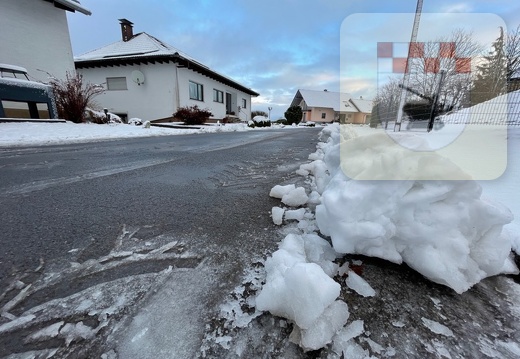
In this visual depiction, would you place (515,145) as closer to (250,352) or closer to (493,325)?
(493,325)

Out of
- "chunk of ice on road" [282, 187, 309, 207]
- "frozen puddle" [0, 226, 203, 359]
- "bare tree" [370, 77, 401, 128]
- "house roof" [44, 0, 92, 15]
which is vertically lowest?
"frozen puddle" [0, 226, 203, 359]

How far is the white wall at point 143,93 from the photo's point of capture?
A: 1295 centimetres

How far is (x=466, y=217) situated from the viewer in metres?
0.86

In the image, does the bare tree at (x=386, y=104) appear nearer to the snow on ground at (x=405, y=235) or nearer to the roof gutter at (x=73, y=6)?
the snow on ground at (x=405, y=235)

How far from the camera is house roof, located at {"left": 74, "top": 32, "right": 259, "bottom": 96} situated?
12.2m

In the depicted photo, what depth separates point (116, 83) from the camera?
13516mm

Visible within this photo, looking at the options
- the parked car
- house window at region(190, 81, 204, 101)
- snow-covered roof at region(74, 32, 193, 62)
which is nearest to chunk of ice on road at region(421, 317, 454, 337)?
the parked car

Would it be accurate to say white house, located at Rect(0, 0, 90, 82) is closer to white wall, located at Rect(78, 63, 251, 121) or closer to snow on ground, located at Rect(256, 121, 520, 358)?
white wall, located at Rect(78, 63, 251, 121)

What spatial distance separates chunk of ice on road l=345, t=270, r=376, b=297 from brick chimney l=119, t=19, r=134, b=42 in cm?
1902

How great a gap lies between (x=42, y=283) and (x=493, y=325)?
4.67 ft

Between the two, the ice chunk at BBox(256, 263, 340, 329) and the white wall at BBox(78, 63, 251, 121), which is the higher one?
the white wall at BBox(78, 63, 251, 121)

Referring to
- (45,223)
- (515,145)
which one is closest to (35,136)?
(45,223)

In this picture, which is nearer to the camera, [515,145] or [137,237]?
[137,237]

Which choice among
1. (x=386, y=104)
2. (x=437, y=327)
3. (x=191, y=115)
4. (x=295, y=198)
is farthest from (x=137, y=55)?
(x=437, y=327)
